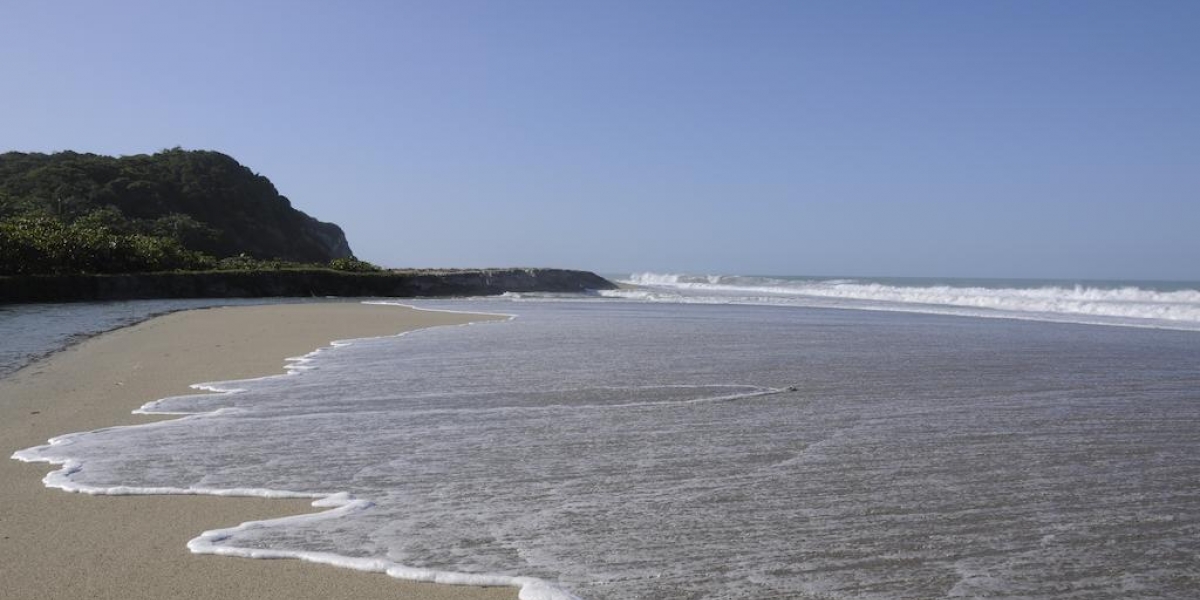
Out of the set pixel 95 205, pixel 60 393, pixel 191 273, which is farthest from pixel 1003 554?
pixel 95 205

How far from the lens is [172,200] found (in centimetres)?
5244

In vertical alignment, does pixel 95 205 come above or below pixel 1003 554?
above

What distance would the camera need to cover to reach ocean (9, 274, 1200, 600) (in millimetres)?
3006

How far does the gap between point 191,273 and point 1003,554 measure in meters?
29.8

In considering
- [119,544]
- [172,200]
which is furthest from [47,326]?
[172,200]

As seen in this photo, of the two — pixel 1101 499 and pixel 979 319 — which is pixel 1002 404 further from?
pixel 979 319

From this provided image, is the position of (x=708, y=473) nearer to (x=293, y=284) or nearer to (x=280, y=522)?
(x=280, y=522)

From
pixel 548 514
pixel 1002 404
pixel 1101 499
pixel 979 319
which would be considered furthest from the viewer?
pixel 979 319

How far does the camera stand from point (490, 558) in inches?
121

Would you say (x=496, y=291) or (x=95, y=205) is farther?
(x=95, y=205)

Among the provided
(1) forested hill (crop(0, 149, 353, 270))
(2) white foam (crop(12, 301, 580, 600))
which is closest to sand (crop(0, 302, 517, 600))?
(2) white foam (crop(12, 301, 580, 600))

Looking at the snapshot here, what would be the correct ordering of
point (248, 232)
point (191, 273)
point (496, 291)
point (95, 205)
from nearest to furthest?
point (191, 273), point (496, 291), point (95, 205), point (248, 232)

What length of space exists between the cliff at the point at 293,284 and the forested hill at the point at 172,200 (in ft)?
37.6

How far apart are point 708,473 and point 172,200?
5542cm
